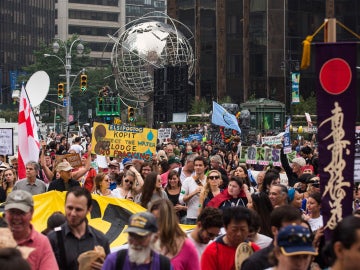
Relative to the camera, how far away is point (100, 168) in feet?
61.4

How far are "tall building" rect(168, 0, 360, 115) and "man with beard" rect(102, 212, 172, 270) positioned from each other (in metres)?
66.5

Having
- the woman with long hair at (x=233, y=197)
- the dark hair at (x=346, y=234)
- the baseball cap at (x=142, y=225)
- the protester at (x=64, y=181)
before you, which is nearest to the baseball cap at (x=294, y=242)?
the dark hair at (x=346, y=234)

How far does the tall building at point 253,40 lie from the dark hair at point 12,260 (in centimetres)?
6800

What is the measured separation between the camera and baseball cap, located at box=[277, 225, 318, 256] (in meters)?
5.58

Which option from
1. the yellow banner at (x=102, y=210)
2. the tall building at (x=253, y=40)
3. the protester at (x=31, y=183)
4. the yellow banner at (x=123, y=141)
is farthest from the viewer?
the tall building at (x=253, y=40)

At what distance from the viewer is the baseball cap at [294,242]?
5.58m

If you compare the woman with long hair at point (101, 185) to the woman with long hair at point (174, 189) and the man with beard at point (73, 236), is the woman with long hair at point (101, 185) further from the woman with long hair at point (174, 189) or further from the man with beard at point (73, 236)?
the man with beard at point (73, 236)

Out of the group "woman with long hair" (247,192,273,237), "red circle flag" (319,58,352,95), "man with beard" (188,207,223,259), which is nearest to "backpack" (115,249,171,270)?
"man with beard" (188,207,223,259)

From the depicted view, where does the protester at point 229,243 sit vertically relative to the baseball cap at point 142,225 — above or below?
below

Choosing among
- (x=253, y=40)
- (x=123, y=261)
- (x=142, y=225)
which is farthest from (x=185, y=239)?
(x=253, y=40)

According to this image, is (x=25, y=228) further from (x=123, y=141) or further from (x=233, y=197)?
(x=123, y=141)

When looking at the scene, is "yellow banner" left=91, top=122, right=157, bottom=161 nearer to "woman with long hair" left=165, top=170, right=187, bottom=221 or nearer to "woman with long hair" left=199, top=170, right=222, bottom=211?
"woman with long hair" left=165, top=170, right=187, bottom=221

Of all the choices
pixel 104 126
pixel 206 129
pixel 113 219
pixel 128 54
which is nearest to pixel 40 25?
pixel 128 54

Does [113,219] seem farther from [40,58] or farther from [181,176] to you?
[40,58]
